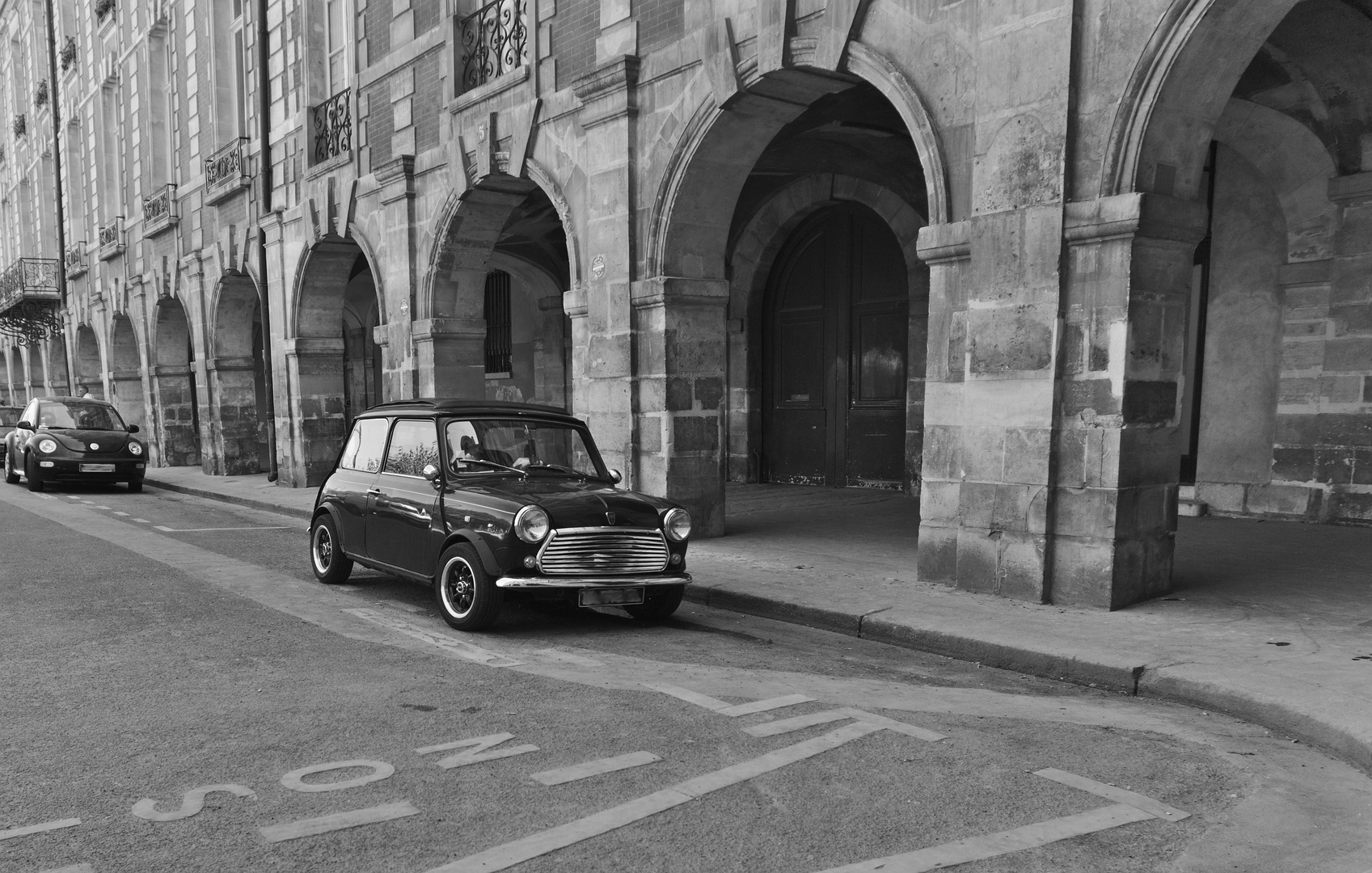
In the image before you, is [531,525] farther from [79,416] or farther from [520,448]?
[79,416]

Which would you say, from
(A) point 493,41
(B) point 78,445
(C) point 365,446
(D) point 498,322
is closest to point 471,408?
(C) point 365,446

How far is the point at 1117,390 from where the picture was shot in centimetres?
599

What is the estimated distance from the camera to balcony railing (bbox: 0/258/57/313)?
105ft

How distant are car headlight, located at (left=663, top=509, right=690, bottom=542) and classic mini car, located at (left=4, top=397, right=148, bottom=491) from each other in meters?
13.6

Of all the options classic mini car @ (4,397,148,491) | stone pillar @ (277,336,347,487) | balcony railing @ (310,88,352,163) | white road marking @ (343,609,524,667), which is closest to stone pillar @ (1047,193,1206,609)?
white road marking @ (343,609,524,667)

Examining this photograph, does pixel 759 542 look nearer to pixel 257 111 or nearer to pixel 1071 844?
pixel 1071 844

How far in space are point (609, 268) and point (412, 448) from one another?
3666 millimetres

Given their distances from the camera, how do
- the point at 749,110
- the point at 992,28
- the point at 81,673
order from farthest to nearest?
the point at 749,110, the point at 992,28, the point at 81,673

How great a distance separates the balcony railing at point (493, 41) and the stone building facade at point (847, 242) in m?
0.05

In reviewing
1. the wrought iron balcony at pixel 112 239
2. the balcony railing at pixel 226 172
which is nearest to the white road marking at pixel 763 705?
the balcony railing at pixel 226 172

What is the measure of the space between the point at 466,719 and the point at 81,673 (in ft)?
7.43

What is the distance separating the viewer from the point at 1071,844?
10.0 feet

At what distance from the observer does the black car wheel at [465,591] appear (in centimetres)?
585

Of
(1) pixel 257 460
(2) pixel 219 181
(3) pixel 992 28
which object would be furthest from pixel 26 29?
(3) pixel 992 28
